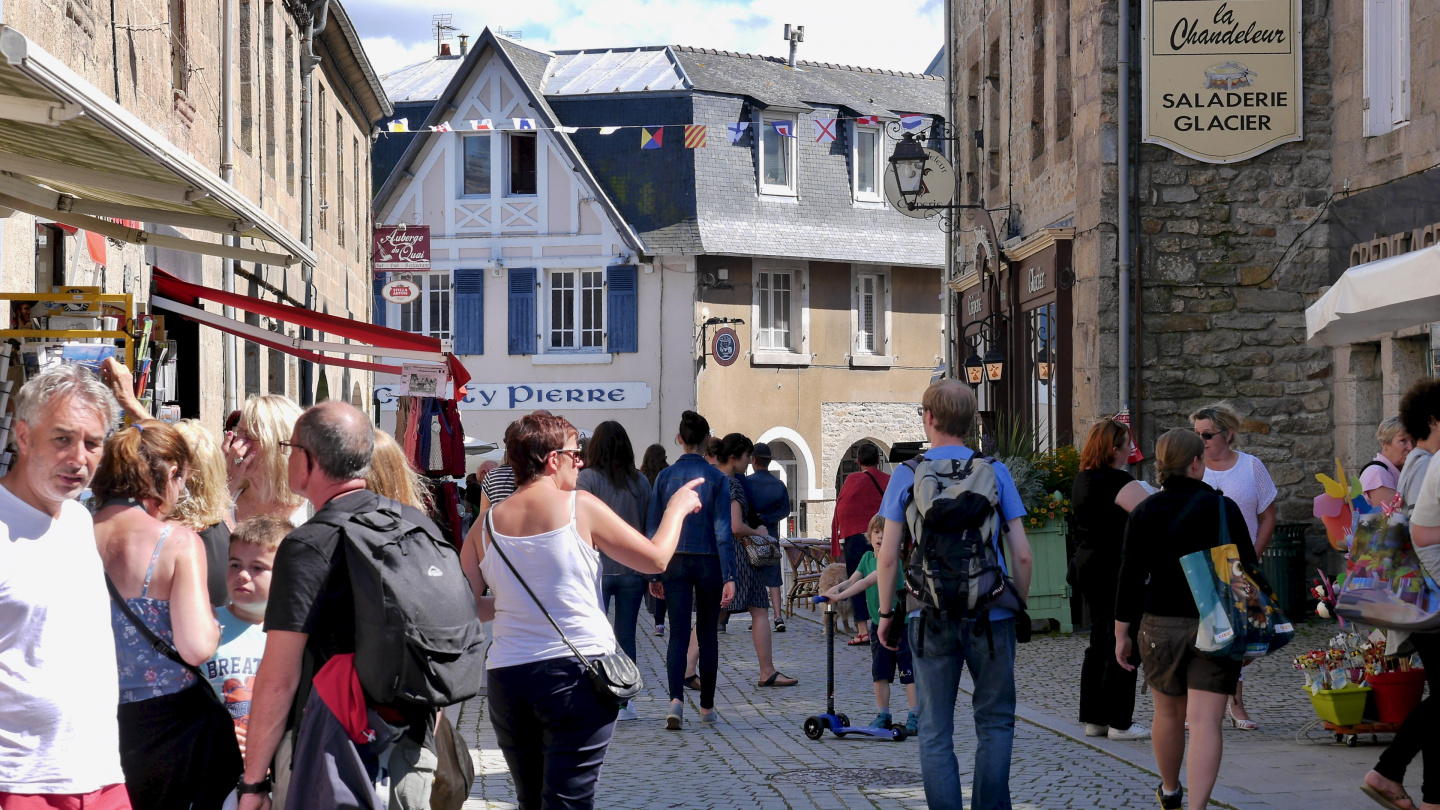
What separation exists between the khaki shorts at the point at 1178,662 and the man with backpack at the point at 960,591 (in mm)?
619

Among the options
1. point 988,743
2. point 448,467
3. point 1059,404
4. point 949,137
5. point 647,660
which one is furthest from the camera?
point 949,137

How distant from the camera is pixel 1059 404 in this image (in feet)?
51.9

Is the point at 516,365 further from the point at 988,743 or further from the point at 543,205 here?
the point at 988,743

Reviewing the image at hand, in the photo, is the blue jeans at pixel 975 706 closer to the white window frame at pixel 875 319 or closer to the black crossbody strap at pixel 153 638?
the black crossbody strap at pixel 153 638

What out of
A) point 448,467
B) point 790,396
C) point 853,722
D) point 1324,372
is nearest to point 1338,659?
point 853,722

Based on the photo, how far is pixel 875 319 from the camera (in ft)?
107

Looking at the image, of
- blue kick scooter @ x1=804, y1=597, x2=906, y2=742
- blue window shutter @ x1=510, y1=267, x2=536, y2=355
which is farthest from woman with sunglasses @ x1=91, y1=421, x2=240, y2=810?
blue window shutter @ x1=510, y1=267, x2=536, y2=355

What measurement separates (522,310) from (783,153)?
6274 mm

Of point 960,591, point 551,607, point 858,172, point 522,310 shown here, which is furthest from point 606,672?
point 858,172

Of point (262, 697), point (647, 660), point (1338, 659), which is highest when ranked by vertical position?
point (262, 697)

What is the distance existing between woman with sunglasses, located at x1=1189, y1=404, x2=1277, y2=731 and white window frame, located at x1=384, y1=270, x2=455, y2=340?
79.8ft

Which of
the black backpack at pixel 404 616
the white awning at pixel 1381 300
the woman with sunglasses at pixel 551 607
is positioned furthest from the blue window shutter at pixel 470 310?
the black backpack at pixel 404 616

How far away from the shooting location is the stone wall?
13.9 metres

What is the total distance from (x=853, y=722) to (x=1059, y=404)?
7663 millimetres
